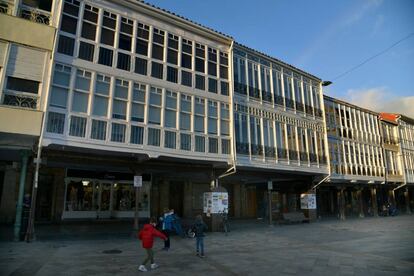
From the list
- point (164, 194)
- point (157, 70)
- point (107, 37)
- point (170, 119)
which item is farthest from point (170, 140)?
point (164, 194)

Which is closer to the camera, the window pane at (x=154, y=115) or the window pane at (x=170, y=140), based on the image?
the window pane at (x=154, y=115)

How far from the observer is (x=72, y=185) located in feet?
70.0

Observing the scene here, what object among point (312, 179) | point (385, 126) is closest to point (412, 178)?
point (385, 126)

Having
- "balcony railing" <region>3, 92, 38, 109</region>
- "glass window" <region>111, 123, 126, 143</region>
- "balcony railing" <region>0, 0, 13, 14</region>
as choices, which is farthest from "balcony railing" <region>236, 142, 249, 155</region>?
"balcony railing" <region>0, 0, 13, 14</region>

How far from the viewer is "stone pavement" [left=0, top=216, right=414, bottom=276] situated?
341 inches

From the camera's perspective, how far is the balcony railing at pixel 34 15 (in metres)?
13.5

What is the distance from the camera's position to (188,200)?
26.6 m

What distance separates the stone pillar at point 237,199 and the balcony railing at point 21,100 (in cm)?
2027

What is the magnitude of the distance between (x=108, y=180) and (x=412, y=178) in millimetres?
33662

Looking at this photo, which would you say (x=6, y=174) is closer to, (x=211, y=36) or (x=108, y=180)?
(x=108, y=180)

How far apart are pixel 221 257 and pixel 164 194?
1492 centimetres

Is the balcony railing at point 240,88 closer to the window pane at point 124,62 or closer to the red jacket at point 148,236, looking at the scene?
the window pane at point 124,62

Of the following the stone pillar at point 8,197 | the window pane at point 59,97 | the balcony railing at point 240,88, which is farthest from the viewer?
the balcony railing at point 240,88

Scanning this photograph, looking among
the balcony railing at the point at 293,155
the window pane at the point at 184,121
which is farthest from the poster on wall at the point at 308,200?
the window pane at the point at 184,121
